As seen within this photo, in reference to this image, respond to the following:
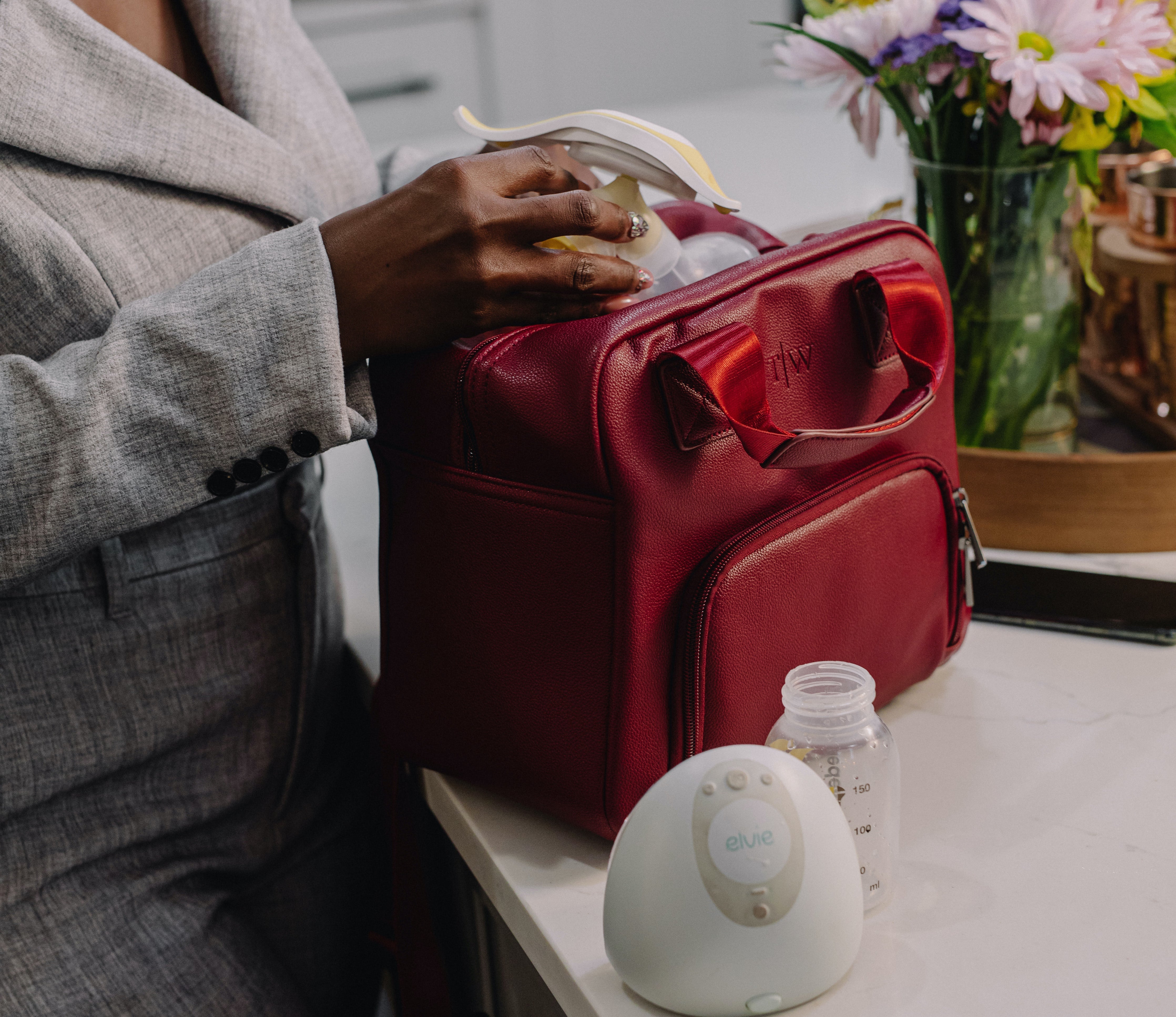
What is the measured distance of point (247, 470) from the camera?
22.8 inches

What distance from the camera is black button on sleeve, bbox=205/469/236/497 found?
1.90 feet

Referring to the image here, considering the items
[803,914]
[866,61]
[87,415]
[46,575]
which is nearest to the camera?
[803,914]

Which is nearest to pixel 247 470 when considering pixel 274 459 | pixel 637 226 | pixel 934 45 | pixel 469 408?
pixel 274 459

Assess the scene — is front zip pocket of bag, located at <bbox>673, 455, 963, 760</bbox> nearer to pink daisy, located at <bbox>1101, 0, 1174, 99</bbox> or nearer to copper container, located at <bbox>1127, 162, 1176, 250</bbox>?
pink daisy, located at <bbox>1101, 0, 1174, 99</bbox>

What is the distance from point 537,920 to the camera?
52cm

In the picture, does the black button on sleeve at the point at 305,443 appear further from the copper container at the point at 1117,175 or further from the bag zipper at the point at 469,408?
the copper container at the point at 1117,175

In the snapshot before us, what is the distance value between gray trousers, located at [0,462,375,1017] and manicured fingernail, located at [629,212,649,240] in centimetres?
29

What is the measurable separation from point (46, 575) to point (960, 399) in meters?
0.66

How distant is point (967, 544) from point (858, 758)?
0.24 m

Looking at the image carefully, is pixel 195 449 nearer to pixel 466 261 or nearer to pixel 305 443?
pixel 305 443

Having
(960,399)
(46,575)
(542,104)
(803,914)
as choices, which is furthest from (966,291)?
(542,104)

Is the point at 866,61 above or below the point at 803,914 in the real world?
above

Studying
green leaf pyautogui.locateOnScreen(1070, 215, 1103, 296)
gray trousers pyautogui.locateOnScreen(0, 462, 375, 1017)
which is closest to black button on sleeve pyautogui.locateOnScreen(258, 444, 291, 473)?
gray trousers pyautogui.locateOnScreen(0, 462, 375, 1017)

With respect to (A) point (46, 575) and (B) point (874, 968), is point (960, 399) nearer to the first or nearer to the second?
(B) point (874, 968)
